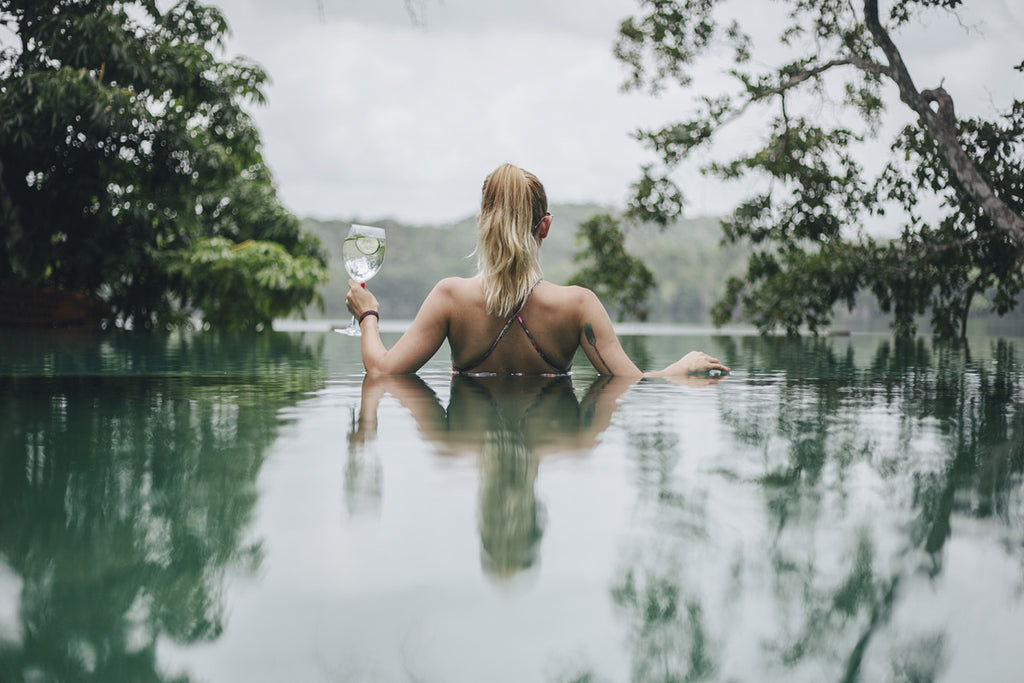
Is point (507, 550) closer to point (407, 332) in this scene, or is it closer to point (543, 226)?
point (543, 226)

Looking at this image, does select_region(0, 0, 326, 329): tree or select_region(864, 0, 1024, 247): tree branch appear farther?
select_region(0, 0, 326, 329): tree

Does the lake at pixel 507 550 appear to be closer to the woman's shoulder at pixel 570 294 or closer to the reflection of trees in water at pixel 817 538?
the reflection of trees in water at pixel 817 538

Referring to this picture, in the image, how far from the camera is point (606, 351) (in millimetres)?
4504

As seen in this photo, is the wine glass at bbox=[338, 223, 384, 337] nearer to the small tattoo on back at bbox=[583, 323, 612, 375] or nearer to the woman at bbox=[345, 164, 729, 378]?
the woman at bbox=[345, 164, 729, 378]

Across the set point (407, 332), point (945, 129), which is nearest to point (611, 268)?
point (945, 129)

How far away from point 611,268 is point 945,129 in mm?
6894

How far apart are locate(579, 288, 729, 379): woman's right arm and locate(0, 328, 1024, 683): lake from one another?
3.93 feet

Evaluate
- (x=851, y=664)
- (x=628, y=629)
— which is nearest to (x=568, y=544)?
(x=628, y=629)

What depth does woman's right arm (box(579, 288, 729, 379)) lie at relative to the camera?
4235mm

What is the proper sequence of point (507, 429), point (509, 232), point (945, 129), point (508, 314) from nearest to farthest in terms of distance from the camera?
point (507, 429) → point (509, 232) → point (508, 314) → point (945, 129)

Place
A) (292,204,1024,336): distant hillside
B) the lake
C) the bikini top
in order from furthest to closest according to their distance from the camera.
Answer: (292,204,1024,336): distant hillside → the bikini top → the lake

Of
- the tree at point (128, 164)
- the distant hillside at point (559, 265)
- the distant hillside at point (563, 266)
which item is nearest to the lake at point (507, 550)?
the tree at point (128, 164)

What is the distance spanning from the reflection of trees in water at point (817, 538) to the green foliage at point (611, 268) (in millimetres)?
12333

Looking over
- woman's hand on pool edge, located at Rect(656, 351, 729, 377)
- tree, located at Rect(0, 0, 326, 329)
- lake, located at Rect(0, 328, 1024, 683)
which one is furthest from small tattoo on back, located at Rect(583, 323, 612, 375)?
tree, located at Rect(0, 0, 326, 329)
